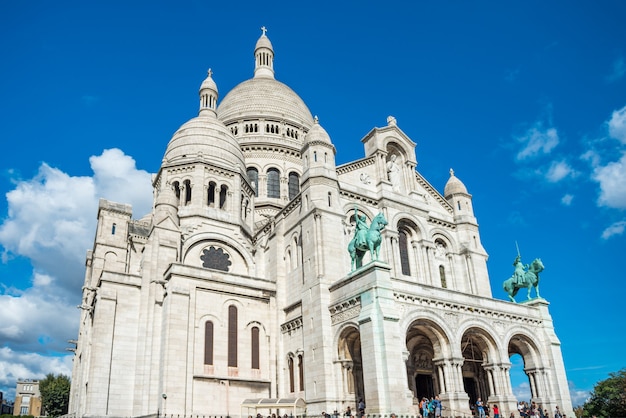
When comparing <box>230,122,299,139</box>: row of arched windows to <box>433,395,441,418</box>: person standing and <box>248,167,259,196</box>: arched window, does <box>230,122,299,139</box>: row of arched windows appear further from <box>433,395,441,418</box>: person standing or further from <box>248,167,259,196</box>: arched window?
<box>433,395,441,418</box>: person standing

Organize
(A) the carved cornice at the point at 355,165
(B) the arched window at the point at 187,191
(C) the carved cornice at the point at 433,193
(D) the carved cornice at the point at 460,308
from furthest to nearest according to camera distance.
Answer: (B) the arched window at the point at 187,191, (C) the carved cornice at the point at 433,193, (A) the carved cornice at the point at 355,165, (D) the carved cornice at the point at 460,308

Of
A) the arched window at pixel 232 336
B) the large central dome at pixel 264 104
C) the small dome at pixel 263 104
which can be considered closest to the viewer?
the arched window at pixel 232 336

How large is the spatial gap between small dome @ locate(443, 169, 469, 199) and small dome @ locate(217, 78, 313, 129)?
23575 mm

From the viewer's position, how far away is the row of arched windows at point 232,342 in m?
33.0

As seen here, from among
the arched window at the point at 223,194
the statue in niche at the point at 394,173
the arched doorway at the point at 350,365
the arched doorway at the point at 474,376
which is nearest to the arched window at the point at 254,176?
the arched window at the point at 223,194

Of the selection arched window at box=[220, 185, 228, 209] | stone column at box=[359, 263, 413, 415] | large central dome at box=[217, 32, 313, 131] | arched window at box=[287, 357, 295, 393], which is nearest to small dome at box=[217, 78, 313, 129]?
large central dome at box=[217, 32, 313, 131]

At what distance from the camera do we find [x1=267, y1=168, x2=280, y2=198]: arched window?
55844 mm

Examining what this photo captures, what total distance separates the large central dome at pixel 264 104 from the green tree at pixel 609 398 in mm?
40637

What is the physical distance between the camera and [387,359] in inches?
1027

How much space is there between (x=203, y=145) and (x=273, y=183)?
1297cm

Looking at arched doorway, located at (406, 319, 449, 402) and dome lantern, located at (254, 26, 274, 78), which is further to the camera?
dome lantern, located at (254, 26, 274, 78)

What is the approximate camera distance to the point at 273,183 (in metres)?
56.4

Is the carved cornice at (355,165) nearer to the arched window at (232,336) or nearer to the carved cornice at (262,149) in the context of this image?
the arched window at (232,336)

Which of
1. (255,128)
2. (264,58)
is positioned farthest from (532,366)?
(264,58)
